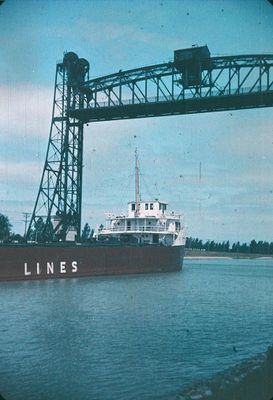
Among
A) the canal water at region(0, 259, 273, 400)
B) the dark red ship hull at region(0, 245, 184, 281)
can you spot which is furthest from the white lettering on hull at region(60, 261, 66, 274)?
the canal water at region(0, 259, 273, 400)

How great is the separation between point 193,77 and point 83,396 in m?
18.1

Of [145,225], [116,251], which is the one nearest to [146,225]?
[145,225]

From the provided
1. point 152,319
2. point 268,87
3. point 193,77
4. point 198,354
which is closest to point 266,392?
point 198,354

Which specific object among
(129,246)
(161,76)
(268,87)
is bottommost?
(129,246)

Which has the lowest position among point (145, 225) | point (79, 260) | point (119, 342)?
point (119, 342)

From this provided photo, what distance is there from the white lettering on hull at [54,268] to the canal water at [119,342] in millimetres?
5043

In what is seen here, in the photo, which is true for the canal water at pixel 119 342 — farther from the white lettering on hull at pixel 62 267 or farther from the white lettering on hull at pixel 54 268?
the white lettering on hull at pixel 62 267

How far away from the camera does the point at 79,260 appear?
24.9m

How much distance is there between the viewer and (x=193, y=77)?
23.1 m

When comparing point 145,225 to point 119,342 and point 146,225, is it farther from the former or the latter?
point 119,342

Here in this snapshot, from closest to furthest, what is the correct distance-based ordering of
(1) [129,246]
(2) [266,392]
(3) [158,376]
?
(2) [266,392], (3) [158,376], (1) [129,246]

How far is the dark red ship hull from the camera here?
2133 centimetres

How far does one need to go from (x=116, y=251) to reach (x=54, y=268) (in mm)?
4385

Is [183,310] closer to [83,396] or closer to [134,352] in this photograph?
[134,352]
